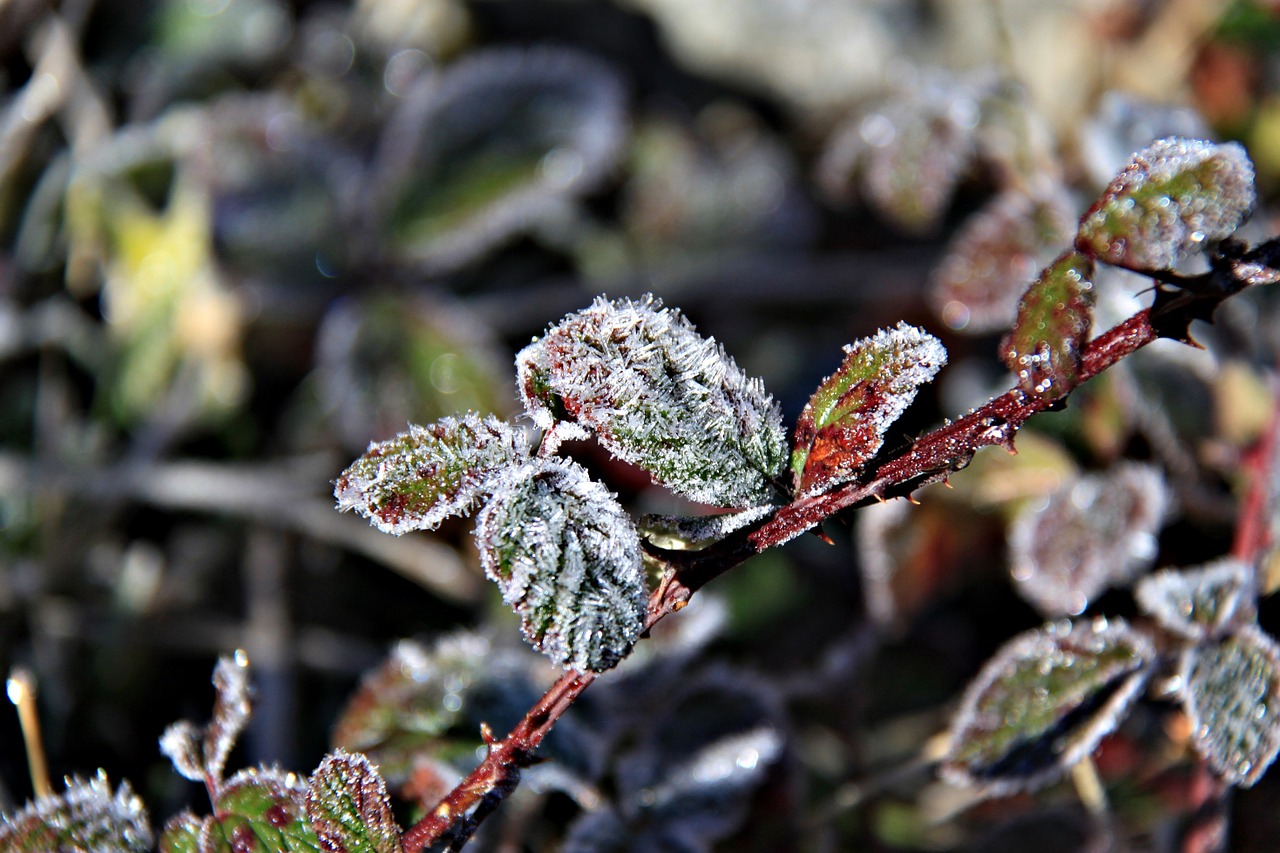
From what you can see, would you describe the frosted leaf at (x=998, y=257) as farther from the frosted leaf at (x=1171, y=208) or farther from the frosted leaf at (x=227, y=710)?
the frosted leaf at (x=227, y=710)

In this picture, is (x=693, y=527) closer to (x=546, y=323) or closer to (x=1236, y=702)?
(x=1236, y=702)

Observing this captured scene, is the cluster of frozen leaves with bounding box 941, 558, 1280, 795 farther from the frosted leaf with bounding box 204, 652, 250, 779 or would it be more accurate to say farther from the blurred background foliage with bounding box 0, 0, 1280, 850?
the frosted leaf with bounding box 204, 652, 250, 779

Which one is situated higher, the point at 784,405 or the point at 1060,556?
the point at 784,405

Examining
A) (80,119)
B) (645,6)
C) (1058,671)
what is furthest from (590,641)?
(645,6)

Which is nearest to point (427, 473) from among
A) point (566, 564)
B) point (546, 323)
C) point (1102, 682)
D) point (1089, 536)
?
point (566, 564)

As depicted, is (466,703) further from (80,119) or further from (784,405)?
(80,119)

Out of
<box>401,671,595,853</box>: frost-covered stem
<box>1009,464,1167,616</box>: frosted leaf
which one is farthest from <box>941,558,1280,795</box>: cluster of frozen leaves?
<box>401,671,595,853</box>: frost-covered stem
